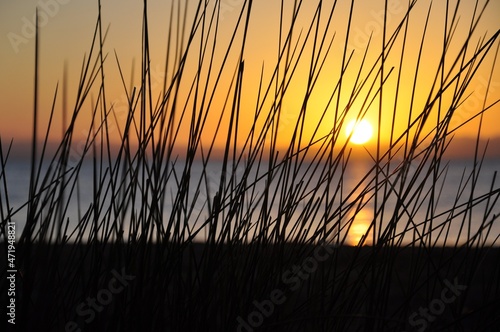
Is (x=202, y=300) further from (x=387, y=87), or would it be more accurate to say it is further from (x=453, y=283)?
(x=387, y=87)

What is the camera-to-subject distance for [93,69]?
131cm

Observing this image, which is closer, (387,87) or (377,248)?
(377,248)

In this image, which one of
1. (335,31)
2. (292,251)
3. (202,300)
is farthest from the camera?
(335,31)

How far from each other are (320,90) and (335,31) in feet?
0.45

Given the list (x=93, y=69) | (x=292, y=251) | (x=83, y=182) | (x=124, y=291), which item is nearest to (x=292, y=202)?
(x=292, y=251)

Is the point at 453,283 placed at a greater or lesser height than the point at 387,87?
lesser

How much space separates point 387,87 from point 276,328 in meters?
0.65

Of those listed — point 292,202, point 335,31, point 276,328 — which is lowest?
point 276,328

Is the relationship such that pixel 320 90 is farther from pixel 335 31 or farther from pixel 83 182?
pixel 83 182

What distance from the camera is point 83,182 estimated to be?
1723 centimetres

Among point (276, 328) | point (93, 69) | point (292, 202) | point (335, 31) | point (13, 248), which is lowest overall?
point (276, 328)

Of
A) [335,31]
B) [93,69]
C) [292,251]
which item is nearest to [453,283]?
[292,251]

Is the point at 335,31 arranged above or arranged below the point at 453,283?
above

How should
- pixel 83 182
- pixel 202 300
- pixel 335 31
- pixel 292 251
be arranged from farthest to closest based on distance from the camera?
1. pixel 83 182
2. pixel 335 31
3. pixel 292 251
4. pixel 202 300
